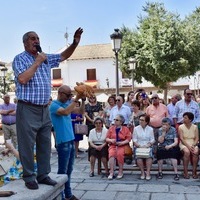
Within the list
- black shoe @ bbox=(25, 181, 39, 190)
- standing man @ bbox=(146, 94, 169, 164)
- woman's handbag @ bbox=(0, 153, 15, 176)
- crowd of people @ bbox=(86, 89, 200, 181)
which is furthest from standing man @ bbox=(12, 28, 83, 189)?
standing man @ bbox=(146, 94, 169, 164)

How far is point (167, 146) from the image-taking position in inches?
277

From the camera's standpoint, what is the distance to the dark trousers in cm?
340

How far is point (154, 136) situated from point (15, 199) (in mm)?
5002

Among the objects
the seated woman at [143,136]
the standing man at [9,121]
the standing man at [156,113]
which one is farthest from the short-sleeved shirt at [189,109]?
the standing man at [9,121]

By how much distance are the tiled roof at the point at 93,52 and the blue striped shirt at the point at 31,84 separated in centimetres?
3530

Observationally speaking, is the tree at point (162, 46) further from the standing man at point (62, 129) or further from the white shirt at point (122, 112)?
the standing man at point (62, 129)

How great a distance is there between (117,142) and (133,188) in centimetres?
139

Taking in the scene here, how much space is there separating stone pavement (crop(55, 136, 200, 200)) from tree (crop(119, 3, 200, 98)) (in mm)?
19216

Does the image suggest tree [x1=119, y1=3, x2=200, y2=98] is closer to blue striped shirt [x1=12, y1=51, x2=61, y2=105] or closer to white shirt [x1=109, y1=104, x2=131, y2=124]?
white shirt [x1=109, y1=104, x2=131, y2=124]

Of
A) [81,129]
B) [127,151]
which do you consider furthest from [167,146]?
[81,129]

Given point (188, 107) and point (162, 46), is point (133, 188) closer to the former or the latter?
point (188, 107)

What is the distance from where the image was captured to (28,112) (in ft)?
11.2

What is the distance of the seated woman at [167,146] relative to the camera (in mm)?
6877

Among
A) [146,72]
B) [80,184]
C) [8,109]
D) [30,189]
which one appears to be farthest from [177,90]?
[30,189]
